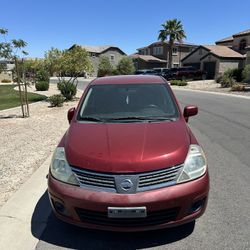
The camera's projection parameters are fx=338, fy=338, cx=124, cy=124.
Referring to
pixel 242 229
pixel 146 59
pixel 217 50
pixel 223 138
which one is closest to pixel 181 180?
pixel 242 229

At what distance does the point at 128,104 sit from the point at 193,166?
1654 mm

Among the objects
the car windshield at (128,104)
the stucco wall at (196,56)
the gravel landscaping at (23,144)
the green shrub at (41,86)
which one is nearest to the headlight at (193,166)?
the car windshield at (128,104)

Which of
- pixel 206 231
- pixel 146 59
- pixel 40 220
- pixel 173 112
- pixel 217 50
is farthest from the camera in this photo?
pixel 146 59

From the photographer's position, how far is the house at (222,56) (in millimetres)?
46594

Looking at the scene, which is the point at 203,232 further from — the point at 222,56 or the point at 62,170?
the point at 222,56

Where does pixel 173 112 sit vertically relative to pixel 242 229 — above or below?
above

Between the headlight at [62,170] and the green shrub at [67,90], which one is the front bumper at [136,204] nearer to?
the headlight at [62,170]

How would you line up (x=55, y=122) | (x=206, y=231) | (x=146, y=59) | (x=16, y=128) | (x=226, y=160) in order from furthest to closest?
(x=146, y=59) → (x=55, y=122) → (x=16, y=128) → (x=226, y=160) → (x=206, y=231)

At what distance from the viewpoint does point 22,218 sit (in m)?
4.10

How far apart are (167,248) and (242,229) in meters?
0.94

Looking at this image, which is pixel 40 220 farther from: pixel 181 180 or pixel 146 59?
pixel 146 59

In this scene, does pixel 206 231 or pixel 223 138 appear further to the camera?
pixel 223 138

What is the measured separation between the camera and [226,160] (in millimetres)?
6488

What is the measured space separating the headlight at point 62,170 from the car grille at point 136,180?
14cm
